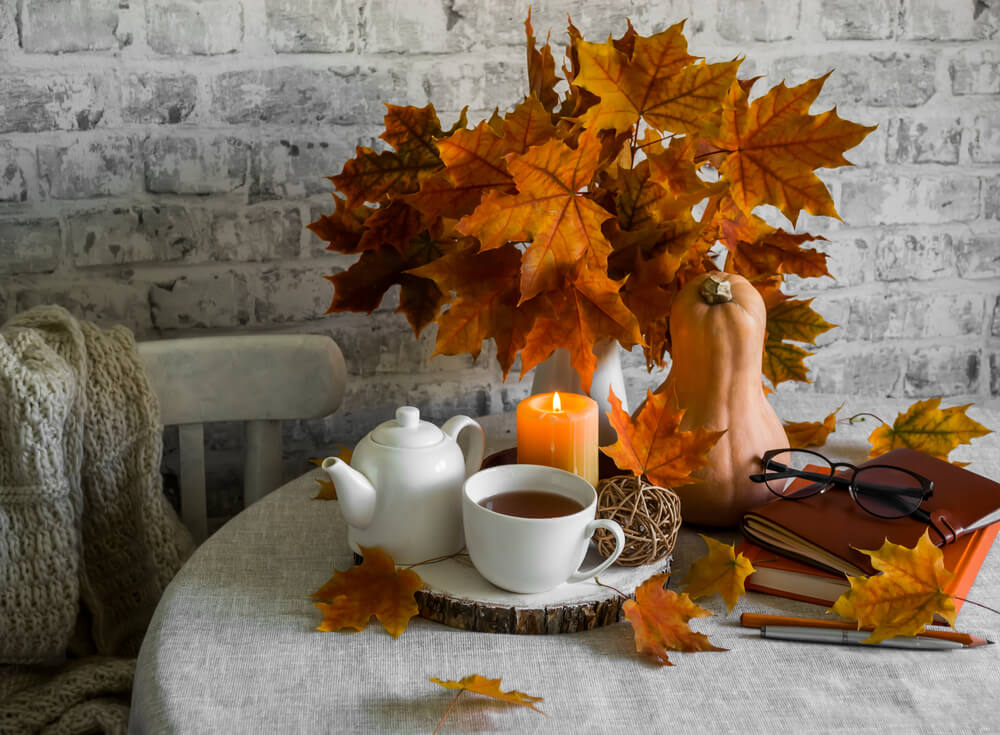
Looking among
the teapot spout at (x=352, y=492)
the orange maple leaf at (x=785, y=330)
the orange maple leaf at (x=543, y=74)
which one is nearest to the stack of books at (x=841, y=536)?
the orange maple leaf at (x=785, y=330)

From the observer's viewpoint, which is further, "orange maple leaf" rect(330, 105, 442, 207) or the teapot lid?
"orange maple leaf" rect(330, 105, 442, 207)

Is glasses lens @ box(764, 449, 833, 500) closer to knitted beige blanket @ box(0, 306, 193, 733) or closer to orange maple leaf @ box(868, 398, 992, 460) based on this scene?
orange maple leaf @ box(868, 398, 992, 460)

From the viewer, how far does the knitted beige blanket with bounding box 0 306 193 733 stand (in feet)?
Answer: 2.99

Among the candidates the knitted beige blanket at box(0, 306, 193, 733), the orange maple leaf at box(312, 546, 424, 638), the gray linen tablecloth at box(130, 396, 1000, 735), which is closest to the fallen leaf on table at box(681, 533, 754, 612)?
the gray linen tablecloth at box(130, 396, 1000, 735)

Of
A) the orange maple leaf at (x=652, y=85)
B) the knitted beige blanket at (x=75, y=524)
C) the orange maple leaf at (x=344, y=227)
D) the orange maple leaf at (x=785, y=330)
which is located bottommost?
the knitted beige blanket at (x=75, y=524)

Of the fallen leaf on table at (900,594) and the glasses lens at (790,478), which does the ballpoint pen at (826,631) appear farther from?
the glasses lens at (790,478)

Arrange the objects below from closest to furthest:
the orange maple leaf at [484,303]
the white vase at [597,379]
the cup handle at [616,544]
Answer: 1. the cup handle at [616,544]
2. the orange maple leaf at [484,303]
3. the white vase at [597,379]

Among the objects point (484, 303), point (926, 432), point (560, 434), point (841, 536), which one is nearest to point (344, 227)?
point (484, 303)

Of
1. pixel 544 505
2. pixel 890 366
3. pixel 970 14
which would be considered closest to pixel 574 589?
pixel 544 505

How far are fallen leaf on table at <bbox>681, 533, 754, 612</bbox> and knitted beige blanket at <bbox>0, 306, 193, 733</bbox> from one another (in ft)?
1.90

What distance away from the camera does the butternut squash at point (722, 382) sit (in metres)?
0.86

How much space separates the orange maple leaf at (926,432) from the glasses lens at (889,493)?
168 mm

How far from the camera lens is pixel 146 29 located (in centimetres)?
113

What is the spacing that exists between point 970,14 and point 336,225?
3.31 feet
